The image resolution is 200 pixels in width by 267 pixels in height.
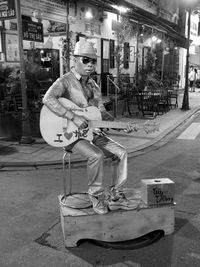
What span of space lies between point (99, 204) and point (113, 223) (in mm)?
263

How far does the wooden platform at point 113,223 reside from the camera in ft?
11.6

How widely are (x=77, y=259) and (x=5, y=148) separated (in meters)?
5.12

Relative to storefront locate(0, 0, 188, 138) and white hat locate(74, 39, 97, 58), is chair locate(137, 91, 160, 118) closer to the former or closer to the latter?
storefront locate(0, 0, 188, 138)

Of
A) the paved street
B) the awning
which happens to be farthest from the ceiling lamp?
the paved street

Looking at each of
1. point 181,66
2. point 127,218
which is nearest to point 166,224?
point 127,218

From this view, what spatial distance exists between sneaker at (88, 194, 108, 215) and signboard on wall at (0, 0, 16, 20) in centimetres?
612

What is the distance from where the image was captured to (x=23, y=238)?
385 cm

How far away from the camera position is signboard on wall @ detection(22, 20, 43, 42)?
9.59 m

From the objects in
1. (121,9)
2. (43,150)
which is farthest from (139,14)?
(43,150)

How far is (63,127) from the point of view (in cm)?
372

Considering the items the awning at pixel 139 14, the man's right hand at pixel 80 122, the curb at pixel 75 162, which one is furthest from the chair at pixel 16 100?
the awning at pixel 139 14

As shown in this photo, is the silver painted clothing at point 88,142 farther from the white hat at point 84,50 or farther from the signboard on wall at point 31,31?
the signboard on wall at point 31,31

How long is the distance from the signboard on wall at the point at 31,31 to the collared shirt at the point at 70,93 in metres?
6.34

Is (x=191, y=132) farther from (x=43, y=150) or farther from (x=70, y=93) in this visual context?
(x=70, y=93)
